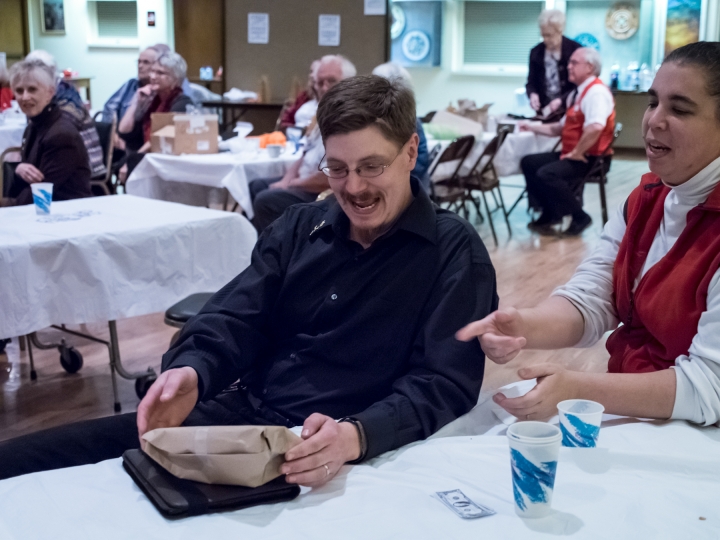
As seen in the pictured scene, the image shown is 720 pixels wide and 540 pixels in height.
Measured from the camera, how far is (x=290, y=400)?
160 cm

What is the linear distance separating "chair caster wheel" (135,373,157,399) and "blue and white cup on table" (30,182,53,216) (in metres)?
0.72

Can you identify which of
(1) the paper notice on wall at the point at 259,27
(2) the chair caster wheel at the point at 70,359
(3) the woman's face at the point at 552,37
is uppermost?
(1) the paper notice on wall at the point at 259,27

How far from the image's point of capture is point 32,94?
3939mm

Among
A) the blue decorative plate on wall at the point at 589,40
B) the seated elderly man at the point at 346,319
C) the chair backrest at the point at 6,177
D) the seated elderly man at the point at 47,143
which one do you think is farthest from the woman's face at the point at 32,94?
the blue decorative plate on wall at the point at 589,40

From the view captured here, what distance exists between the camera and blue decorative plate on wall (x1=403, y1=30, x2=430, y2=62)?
12.6 meters

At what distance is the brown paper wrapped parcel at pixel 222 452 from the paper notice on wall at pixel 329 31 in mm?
7886

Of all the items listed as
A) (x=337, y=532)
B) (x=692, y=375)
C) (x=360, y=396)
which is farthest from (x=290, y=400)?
(x=692, y=375)

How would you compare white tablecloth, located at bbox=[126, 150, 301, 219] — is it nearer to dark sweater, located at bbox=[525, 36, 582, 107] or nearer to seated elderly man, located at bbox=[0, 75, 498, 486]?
dark sweater, located at bbox=[525, 36, 582, 107]

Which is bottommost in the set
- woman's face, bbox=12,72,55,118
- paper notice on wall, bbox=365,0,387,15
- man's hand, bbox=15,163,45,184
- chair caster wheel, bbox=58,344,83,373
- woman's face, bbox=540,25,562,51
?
chair caster wheel, bbox=58,344,83,373

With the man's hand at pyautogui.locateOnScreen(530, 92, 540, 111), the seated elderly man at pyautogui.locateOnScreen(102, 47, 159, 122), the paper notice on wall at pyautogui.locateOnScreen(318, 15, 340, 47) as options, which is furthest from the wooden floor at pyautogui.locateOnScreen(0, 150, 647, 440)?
the paper notice on wall at pyautogui.locateOnScreen(318, 15, 340, 47)

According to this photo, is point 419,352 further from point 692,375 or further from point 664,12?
point 664,12

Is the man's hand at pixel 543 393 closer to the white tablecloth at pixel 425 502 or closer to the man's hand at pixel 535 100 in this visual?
the white tablecloth at pixel 425 502

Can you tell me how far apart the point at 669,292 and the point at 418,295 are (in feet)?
1.49

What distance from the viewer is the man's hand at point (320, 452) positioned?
116 cm
